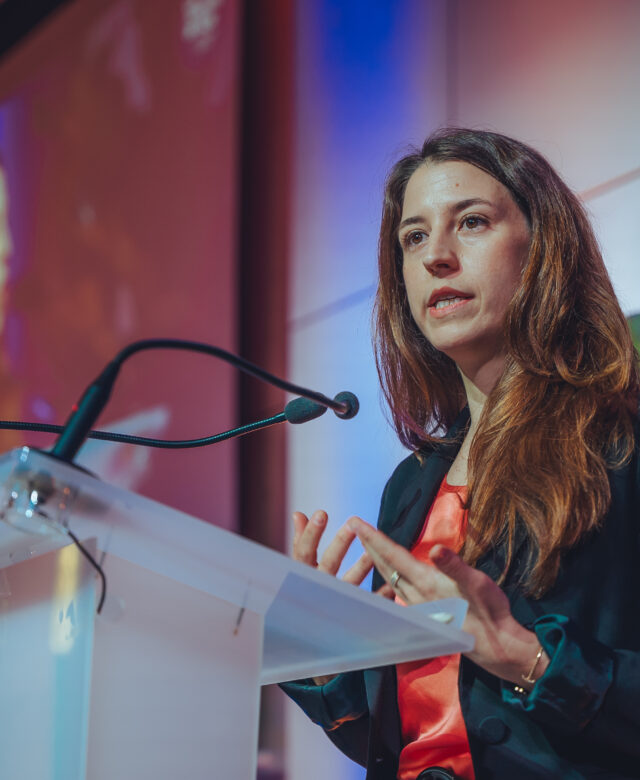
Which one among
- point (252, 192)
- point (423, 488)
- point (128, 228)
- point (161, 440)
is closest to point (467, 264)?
point (423, 488)

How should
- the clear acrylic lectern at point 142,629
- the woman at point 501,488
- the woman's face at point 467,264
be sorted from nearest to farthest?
1. the clear acrylic lectern at point 142,629
2. the woman at point 501,488
3. the woman's face at point 467,264

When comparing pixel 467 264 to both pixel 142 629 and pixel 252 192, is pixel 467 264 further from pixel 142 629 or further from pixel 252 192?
pixel 252 192

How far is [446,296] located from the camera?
1.50m

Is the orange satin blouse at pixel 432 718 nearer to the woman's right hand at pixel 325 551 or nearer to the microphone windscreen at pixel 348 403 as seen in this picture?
the woman's right hand at pixel 325 551

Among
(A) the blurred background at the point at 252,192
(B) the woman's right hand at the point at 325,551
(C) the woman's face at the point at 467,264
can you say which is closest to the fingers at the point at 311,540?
(B) the woman's right hand at the point at 325,551

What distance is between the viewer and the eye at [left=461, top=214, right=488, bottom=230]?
1521 millimetres

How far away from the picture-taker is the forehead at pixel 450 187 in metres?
1.54

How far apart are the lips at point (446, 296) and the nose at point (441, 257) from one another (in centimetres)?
3

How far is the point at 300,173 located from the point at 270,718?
1.45 m

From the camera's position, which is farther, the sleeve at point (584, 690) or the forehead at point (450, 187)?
the forehead at point (450, 187)

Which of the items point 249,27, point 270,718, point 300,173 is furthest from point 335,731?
point 249,27

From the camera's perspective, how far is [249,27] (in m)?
2.86

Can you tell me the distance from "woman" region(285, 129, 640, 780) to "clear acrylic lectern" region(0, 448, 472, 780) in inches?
3.6

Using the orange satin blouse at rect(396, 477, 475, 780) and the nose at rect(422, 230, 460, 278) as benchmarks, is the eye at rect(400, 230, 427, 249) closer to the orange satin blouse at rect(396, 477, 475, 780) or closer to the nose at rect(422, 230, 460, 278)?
the nose at rect(422, 230, 460, 278)
